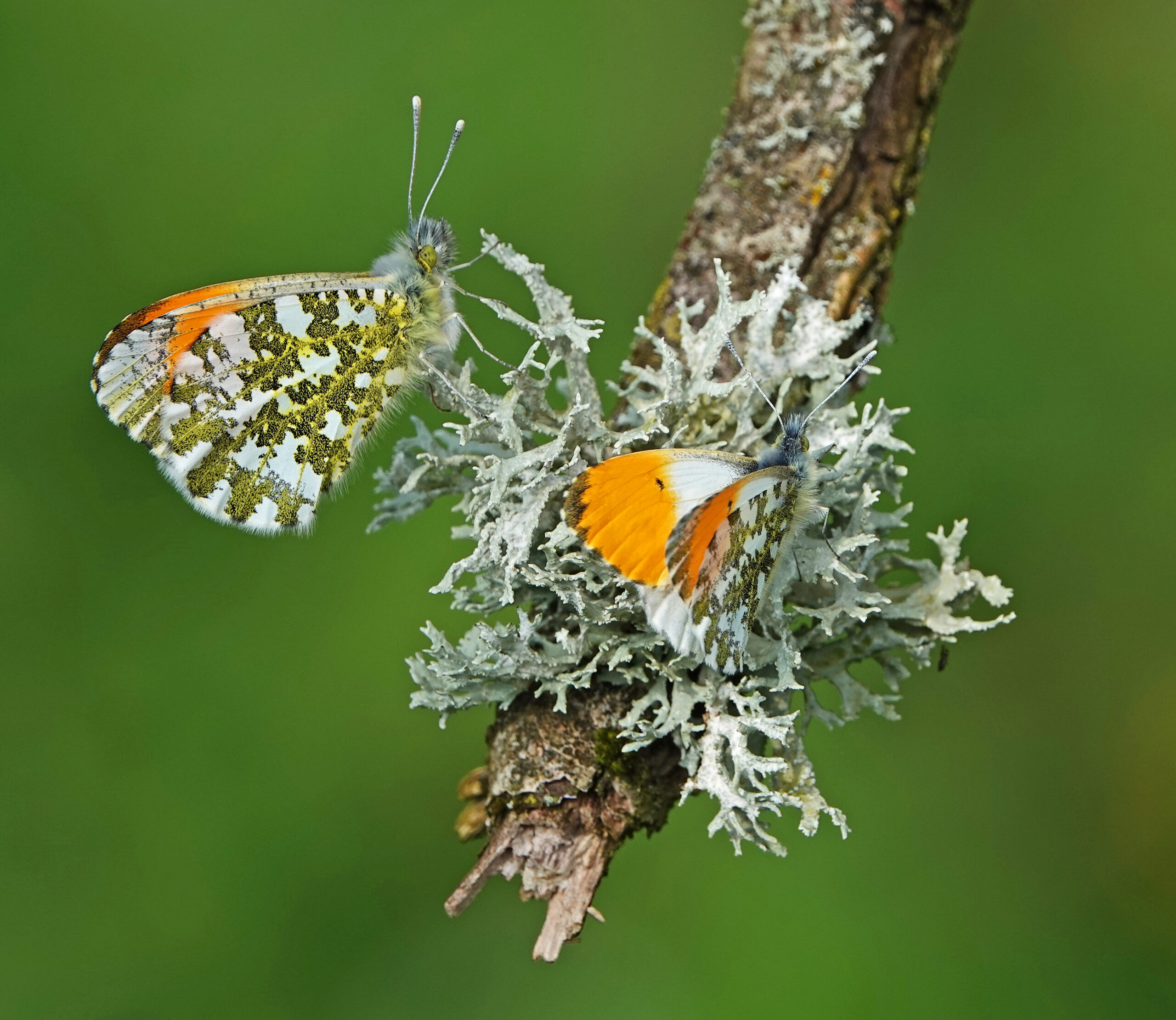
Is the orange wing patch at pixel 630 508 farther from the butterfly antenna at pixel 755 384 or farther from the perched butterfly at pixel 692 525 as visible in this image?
the butterfly antenna at pixel 755 384

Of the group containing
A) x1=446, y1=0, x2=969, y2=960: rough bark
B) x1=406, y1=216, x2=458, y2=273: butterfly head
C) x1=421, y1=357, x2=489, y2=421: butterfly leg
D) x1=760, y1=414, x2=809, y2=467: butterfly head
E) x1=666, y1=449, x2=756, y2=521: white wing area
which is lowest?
x1=666, y1=449, x2=756, y2=521: white wing area

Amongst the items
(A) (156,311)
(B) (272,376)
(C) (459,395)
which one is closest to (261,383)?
(B) (272,376)

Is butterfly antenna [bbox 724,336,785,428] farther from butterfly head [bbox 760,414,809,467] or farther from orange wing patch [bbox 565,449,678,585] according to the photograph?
orange wing patch [bbox 565,449,678,585]

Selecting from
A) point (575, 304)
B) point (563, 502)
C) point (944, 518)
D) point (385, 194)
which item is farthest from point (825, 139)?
point (385, 194)

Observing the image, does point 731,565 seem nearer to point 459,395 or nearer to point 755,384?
point 755,384

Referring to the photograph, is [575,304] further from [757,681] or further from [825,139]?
[757,681]

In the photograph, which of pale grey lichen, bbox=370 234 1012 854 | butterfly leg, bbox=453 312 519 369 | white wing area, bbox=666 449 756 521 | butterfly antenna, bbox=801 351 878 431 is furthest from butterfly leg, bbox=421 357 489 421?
butterfly antenna, bbox=801 351 878 431

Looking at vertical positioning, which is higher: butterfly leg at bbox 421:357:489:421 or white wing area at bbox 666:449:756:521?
butterfly leg at bbox 421:357:489:421
